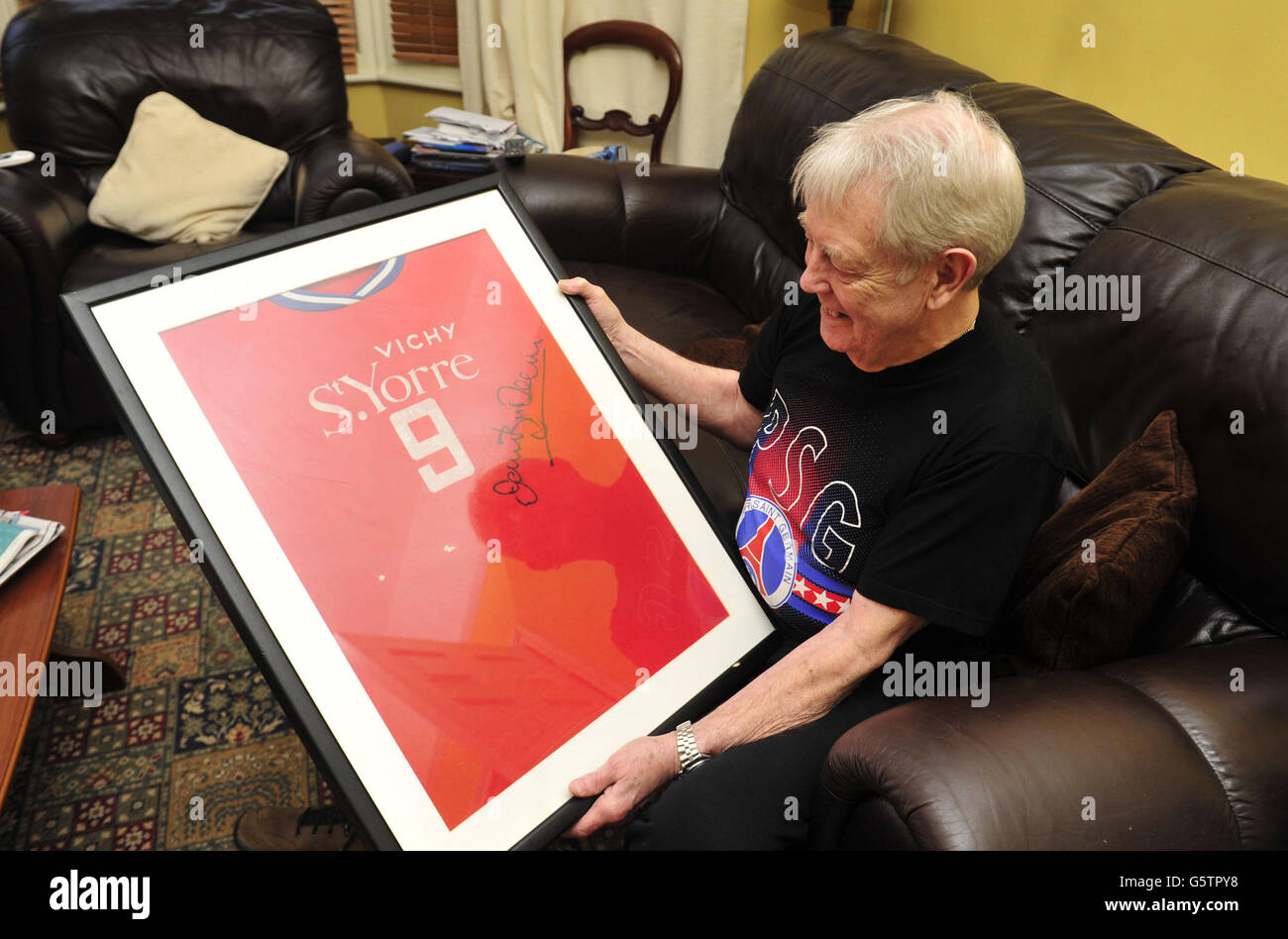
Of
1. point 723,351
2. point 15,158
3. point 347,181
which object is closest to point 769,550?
point 723,351

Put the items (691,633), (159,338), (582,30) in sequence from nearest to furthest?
1. (159,338)
2. (691,633)
3. (582,30)

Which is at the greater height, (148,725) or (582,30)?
(582,30)

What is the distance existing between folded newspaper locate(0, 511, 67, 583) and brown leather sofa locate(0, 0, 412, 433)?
0.91 metres

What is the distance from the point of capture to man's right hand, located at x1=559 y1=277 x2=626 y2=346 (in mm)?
1268

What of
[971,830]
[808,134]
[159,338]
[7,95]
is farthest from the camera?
[7,95]

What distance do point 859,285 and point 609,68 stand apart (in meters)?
2.80

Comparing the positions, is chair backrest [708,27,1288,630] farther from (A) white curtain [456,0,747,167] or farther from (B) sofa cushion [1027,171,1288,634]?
(A) white curtain [456,0,747,167]

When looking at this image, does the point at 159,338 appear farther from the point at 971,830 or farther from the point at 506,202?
the point at 971,830

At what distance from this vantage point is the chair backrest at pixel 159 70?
9.11ft

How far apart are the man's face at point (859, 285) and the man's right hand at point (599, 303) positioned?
0.32 meters
